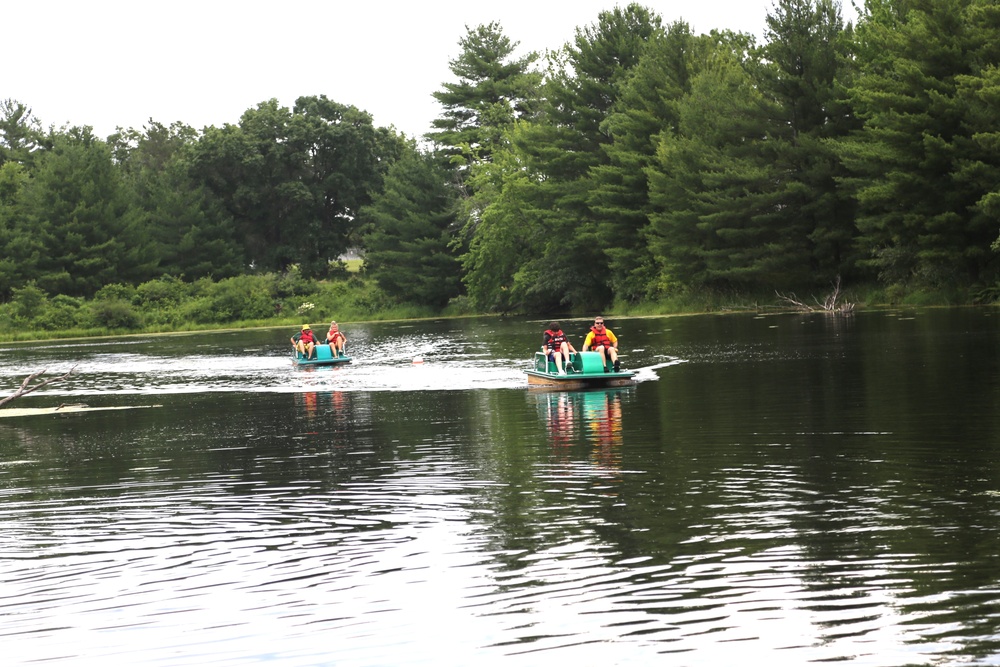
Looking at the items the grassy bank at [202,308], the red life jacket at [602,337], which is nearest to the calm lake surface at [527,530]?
the red life jacket at [602,337]

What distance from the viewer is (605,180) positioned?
72125mm

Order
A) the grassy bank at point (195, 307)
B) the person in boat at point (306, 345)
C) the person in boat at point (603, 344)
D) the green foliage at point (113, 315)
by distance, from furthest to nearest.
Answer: the green foliage at point (113, 315) → the grassy bank at point (195, 307) → the person in boat at point (306, 345) → the person in boat at point (603, 344)

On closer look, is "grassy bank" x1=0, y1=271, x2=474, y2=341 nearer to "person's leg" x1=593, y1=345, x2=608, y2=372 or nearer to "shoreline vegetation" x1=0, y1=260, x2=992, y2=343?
"shoreline vegetation" x1=0, y1=260, x2=992, y2=343

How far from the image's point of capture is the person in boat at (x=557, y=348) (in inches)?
1047

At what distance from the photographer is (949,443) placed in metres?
14.5

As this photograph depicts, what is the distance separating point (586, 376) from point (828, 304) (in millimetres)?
33779

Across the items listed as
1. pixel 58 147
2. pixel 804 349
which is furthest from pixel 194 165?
pixel 804 349

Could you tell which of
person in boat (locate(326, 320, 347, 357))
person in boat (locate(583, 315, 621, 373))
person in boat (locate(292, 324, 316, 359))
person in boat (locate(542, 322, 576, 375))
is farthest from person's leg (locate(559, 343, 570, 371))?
person in boat (locate(292, 324, 316, 359))

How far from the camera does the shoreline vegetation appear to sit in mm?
82000

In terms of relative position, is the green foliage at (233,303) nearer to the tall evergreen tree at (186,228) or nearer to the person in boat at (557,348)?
the tall evergreen tree at (186,228)

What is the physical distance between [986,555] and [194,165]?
318 ft

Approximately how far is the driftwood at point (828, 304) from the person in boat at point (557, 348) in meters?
27.8

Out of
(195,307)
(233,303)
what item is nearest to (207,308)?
(195,307)

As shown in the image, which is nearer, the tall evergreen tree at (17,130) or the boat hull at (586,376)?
the boat hull at (586,376)
